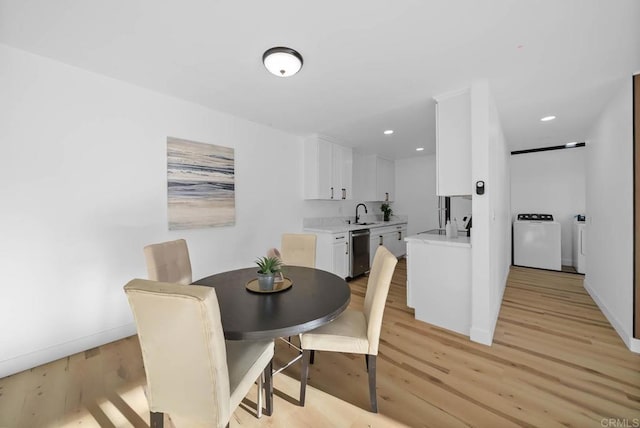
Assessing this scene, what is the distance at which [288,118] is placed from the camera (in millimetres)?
3236

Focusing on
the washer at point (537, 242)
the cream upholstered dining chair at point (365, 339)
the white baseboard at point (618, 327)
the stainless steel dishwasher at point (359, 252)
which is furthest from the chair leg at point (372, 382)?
the washer at point (537, 242)

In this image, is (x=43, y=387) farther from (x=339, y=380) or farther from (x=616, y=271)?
(x=616, y=271)

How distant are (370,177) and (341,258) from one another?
232 cm

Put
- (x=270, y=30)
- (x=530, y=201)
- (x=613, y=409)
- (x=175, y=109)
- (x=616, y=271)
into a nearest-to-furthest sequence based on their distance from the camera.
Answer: (x=613, y=409) → (x=270, y=30) → (x=616, y=271) → (x=175, y=109) → (x=530, y=201)

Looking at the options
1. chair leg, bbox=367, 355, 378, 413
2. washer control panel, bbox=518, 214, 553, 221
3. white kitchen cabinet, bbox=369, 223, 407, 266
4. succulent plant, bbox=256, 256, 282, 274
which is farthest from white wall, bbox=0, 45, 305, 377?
washer control panel, bbox=518, 214, 553, 221

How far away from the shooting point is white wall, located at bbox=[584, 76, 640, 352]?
7.14ft

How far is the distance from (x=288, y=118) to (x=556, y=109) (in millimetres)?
3199

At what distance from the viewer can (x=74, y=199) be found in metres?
2.08

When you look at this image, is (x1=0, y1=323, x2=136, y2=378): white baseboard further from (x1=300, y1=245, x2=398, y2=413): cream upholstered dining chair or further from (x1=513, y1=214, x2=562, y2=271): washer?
(x1=513, y1=214, x2=562, y2=271): washer

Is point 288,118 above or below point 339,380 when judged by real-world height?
above

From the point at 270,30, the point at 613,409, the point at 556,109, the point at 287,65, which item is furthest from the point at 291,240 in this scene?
the point at 556,109

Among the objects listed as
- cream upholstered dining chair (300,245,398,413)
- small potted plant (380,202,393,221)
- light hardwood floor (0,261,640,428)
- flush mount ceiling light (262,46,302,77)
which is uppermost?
flush mount ceiling light (262,46,302,77)

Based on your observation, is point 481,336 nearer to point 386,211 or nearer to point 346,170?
point 346,170

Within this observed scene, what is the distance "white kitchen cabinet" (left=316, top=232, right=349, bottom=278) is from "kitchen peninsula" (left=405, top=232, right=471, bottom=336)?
1.30 metres
